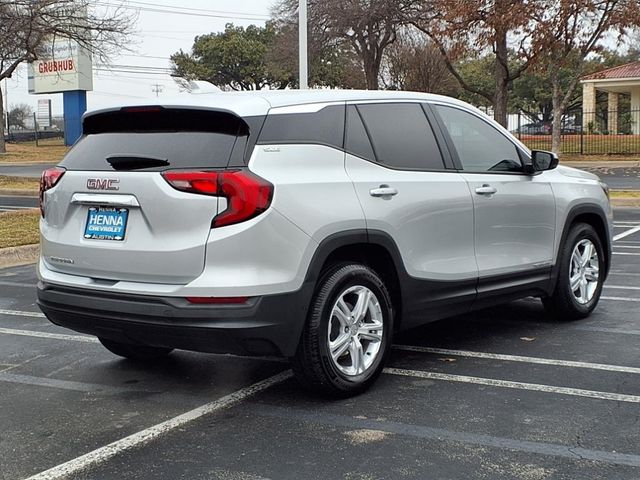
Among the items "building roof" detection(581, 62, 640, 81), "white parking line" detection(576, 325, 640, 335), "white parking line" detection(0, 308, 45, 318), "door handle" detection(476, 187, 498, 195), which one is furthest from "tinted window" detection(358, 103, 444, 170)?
"building roof" detection(581, 62, 640, 81)

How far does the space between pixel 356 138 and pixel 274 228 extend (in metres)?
1.01

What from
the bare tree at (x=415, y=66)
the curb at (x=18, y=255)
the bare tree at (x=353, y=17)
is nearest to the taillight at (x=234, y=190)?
the curb at (x=18, y=255)

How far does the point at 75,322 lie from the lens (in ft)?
15.2

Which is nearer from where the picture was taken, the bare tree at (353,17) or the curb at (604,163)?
the curb at (604,163)

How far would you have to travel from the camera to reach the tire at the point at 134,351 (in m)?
5.47

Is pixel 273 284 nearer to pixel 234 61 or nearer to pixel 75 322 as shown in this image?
pixel 75 322

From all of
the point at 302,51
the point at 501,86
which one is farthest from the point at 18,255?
the point at 501,86

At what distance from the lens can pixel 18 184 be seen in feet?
74.0

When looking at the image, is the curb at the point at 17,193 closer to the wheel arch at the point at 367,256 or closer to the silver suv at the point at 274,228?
Answer: the silver suv at the point at 274,228

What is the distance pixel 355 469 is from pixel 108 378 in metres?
2.16

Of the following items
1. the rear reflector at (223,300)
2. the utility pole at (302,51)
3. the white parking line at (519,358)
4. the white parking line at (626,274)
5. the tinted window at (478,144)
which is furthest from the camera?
the utility pole at (302,51)

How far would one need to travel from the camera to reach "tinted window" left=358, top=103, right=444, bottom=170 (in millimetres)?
5059

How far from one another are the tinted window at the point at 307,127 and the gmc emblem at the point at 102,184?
832 mm

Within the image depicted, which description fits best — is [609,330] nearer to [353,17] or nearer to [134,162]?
[134,162]
